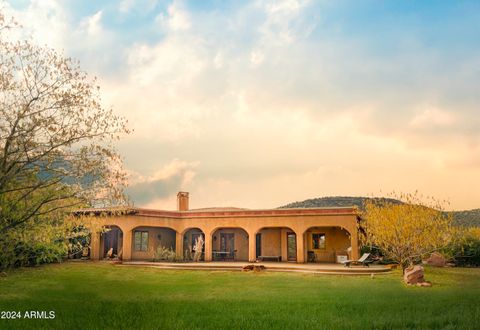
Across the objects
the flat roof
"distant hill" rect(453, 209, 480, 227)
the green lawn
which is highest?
"distant hill" rect(453, 209, 480, 227)

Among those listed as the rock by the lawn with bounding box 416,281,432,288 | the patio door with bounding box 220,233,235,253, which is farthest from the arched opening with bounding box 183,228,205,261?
the rock by the lawn with bounding box 416,281,432,288

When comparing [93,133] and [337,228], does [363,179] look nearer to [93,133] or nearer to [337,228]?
[337,228]

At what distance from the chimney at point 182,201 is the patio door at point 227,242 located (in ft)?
10.9

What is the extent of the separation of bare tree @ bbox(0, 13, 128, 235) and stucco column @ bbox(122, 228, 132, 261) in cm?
1375

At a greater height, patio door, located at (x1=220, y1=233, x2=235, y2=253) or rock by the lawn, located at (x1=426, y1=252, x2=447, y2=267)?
patio door, located at (x1=220, y1=233, x2=235, y2=253)

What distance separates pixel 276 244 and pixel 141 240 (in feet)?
29.4

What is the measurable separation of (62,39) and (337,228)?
20.4 meters

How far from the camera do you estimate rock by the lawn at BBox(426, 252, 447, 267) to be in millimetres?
27500

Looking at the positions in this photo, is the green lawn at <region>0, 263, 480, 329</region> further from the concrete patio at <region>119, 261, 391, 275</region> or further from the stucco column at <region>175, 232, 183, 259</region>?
the stucco column at <region>175, 232, 183, 259</region>

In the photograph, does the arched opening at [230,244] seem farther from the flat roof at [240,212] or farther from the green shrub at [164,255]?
the green shrub at [164,255]

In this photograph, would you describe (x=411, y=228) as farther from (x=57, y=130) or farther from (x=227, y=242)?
(x=57, y=130)

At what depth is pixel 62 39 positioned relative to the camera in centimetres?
1526

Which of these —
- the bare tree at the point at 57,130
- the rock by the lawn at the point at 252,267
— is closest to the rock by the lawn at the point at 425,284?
the rock by the lawn at the point at 252,267

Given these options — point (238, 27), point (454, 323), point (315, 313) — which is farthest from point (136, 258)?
point (454, 323)
